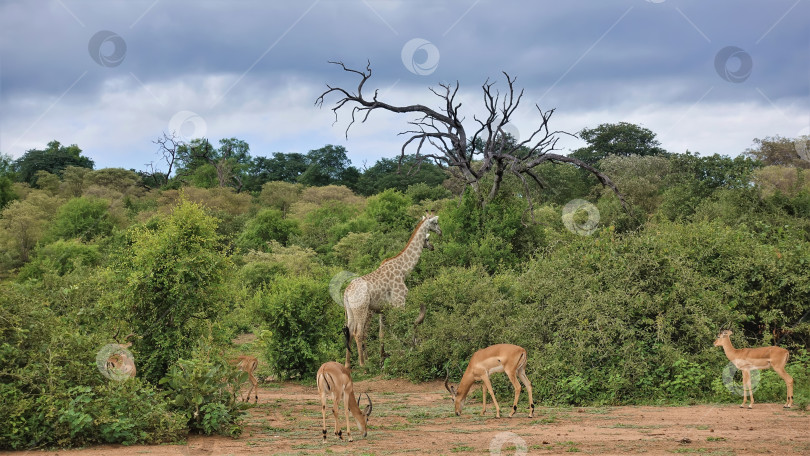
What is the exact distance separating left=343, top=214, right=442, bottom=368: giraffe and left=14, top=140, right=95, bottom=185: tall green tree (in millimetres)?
63945

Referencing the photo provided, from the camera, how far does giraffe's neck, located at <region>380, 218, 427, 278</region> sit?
57.6 feet

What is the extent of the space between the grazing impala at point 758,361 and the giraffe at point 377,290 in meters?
7.83

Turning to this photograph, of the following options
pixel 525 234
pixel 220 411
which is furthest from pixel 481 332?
pixel 525 234

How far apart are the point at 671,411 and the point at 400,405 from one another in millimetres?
4437

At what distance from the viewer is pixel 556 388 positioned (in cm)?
1242

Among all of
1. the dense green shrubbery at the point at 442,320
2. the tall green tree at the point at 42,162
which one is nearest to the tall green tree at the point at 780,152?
the dense green shrubbery at the point at 442,320

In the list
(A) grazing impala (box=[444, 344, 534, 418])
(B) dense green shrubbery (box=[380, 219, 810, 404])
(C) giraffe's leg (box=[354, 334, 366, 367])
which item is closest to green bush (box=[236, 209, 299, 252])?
(C) giraffe's leg (box=[354, 334, 366, 367])

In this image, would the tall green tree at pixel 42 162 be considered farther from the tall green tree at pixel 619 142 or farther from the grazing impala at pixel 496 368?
the grazing impala at pixel 496 368

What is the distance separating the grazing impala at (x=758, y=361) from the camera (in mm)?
10734

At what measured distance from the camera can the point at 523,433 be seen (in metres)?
9.16

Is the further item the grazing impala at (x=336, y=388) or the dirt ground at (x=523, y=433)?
the grazing impala at (x=336, y=388)

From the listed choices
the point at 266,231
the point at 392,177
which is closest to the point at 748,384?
the point at 266,231

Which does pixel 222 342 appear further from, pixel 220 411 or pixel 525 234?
pixel 525 234

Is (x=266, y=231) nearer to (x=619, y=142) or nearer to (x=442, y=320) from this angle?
(x=442, y=320)
